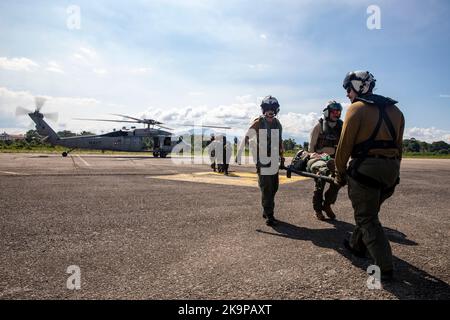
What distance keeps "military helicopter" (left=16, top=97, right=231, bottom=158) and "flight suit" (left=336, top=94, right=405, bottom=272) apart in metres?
28.2

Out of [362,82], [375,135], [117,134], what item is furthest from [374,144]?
[117,134]

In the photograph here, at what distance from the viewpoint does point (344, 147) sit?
11.5ft

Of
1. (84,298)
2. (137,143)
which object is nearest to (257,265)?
(84,298)

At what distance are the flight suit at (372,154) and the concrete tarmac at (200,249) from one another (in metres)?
0.58

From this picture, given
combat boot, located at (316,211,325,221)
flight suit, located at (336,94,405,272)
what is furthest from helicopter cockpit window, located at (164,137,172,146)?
flight suit, located at (336,94,405,272)

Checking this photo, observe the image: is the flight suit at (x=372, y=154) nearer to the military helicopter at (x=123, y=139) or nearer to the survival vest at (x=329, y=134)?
the survival vest at (x=329, y=134)

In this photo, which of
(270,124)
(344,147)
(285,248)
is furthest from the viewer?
(270,124)

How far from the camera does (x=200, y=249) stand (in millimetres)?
4066

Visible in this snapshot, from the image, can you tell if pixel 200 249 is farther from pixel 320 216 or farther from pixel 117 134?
pixel 117 134

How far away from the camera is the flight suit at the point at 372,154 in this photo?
3346 mm

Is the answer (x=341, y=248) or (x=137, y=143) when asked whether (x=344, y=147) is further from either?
(x=137, y=143)

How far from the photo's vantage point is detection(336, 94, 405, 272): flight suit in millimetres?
3346

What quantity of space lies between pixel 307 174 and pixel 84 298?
3752 millimetres
